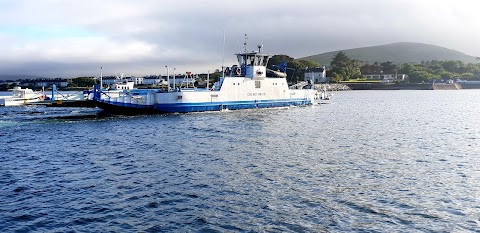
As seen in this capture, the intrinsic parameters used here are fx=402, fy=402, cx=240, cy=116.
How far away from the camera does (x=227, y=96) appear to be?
58625mm

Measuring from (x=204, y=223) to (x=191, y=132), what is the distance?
22.9 meters

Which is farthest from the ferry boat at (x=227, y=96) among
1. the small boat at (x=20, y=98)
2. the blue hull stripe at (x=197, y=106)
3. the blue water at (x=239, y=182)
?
the small boat at (x=20, y=98)

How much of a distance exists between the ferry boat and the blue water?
58.7 ft

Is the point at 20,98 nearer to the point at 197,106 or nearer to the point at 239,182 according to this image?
the point at 197,106

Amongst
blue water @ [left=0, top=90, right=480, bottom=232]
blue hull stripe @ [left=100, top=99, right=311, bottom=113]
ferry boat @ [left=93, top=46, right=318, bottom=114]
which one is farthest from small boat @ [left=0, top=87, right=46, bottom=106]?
blue water @ [left=0, top=90, right=480, bottom=232]

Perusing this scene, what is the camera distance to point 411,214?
13734 millimetres

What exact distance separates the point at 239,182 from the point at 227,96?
41.0 m

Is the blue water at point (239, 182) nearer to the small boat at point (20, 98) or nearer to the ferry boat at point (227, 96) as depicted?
the ferry boat at point (227, 96)

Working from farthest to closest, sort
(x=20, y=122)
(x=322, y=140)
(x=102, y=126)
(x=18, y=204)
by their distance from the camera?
(x=20, y=122) → (x=102, y=126) → (x=322, y=140) → (x=18, y=204)

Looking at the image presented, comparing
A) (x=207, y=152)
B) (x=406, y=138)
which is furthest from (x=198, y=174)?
(x=406, y=138)

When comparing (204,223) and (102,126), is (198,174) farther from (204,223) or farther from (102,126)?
(102,126)

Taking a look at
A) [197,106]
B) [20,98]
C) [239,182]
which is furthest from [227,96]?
[20,98]

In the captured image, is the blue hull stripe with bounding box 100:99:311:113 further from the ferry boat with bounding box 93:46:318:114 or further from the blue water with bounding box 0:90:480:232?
the blue water with bounding box 0:90:480:232

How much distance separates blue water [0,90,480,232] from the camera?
43.1ft
